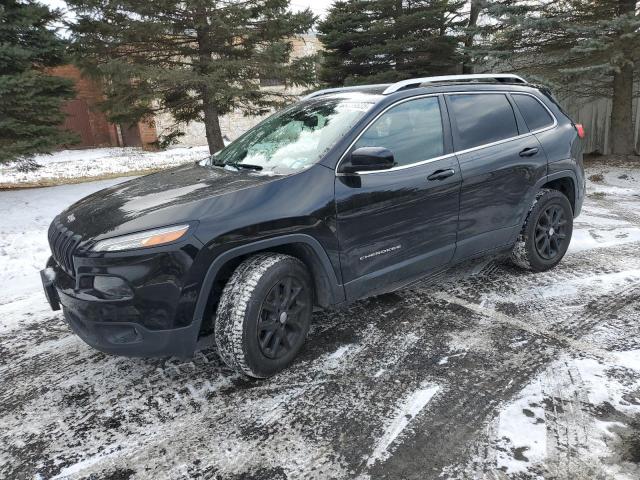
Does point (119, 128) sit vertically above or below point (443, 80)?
above

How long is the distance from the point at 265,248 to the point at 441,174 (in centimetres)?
153

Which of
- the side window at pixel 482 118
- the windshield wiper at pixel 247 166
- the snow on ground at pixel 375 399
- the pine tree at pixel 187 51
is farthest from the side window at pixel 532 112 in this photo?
the pine tree at pixel 187 51

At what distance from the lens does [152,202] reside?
114 inches

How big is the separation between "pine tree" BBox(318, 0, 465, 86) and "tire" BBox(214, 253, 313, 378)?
11222 millimetres

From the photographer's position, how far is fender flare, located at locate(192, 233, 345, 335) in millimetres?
2682

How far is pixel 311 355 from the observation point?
129 inches

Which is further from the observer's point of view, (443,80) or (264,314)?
(443,80)

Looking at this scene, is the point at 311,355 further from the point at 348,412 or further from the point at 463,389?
the point at 463,389

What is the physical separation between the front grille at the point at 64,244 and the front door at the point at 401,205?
1590 millimetres

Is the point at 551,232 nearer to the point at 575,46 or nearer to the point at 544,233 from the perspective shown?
the point at 544,233

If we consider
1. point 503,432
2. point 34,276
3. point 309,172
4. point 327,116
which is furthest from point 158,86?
point 503,432

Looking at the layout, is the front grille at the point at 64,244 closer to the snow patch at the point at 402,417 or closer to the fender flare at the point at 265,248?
the fender flare at the point at 265,248

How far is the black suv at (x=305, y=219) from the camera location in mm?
2611

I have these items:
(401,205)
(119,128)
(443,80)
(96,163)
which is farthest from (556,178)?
(119,128)
